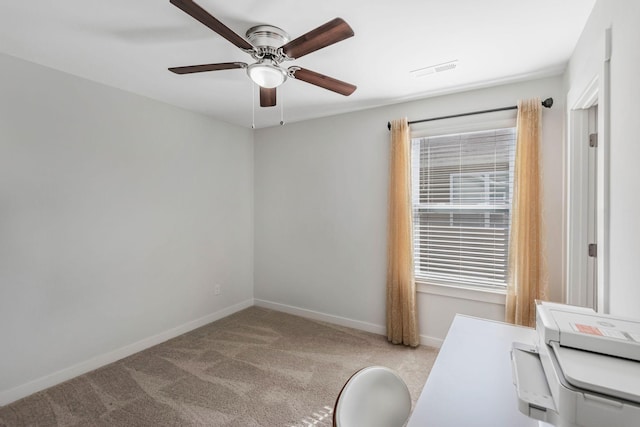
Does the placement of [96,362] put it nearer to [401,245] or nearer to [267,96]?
[267,96]

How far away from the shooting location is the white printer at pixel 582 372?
696mm

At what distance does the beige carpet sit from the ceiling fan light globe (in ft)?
7.29

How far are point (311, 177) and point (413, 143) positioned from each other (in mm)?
1271

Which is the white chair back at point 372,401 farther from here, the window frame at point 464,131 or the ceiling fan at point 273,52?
the window frame at point 464,131

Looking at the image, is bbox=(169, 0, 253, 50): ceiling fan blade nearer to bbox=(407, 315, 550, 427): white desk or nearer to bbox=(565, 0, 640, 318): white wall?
bbox=(565, 0, 640, 318): white wall

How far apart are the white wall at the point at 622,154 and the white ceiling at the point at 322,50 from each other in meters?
0.50

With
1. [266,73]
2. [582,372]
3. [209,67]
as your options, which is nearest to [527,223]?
[582,372]

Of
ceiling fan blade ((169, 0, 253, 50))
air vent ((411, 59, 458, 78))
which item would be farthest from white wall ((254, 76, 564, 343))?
ceiling fan blade ((169, 0, 253, 50))

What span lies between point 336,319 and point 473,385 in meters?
2.52

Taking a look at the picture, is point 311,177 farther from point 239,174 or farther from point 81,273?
point 81,273

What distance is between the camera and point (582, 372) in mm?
768

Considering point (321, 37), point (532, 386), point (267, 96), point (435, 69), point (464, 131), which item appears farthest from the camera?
point (464, 131)

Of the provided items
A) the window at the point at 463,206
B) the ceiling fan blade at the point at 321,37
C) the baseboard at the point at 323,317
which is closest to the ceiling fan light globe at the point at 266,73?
the ceiling fan blade at the point at 321,37

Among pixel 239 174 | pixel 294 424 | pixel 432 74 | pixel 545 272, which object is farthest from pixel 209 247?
pixel 545 272
